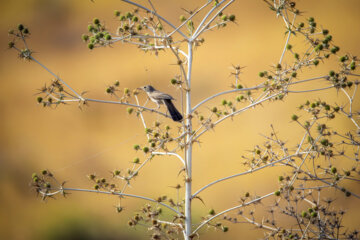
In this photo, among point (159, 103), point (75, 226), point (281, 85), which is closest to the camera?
point (281, 85)

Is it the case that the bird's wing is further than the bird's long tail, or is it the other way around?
the bird's wing

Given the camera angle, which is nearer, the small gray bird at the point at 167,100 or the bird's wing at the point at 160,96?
the small gray bird at the point at 167,100

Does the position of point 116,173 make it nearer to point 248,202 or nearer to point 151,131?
point 151,131

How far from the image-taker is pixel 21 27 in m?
2.02

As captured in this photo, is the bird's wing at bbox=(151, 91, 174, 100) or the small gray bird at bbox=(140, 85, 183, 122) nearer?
the small gray bird at bbox=(140, 85, 183, 122)

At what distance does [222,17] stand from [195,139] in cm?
66

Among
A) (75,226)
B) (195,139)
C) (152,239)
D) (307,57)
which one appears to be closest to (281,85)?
(307,57)

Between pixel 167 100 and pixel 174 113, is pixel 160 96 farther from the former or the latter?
pixel 174 113

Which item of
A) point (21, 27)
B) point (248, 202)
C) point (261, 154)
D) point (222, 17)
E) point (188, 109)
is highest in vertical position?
point (222, 17)

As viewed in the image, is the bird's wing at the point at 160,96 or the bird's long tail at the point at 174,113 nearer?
the bird's long tail at the point at 174,113

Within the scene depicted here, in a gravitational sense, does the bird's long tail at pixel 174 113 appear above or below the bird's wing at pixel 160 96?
below

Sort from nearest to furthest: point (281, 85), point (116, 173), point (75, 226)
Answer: point (116, 173) → point (281, 85) → point (75, 226)

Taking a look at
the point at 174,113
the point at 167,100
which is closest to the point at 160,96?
the point at 167,100

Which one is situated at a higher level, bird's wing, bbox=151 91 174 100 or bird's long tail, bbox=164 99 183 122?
bird's wing, bbox=151 91 174 100
